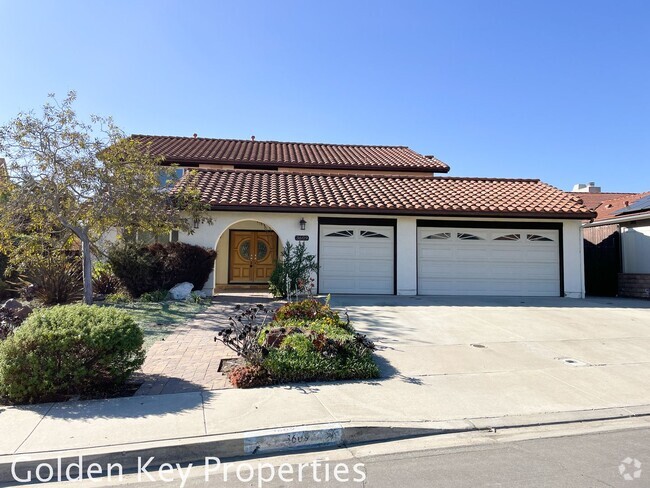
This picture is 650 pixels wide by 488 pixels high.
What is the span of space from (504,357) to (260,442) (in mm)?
4685

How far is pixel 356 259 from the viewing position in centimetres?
1489

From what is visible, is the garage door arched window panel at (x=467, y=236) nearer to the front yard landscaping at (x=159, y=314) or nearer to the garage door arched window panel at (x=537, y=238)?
the garage door arched window panel at (x=537, y=238)

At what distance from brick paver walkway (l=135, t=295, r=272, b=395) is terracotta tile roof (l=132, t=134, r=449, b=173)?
11.6m

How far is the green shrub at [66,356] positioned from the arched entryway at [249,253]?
40.5 feet

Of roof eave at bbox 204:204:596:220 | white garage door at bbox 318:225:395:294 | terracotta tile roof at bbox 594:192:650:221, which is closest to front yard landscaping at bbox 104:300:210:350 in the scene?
roof eave at bbox 204:204:596:220

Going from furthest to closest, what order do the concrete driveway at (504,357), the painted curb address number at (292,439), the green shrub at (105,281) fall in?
the green shrub at (105,281)
the concrete driveway at (504,357)
the painted curb address number at (292,439)

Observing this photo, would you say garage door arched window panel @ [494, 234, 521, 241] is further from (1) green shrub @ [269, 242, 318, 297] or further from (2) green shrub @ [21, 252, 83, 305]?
(2) green shrub @ [21, 252, 83, 305]

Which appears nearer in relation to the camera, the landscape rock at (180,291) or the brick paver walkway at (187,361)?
the brick paver walkway at (187,361)

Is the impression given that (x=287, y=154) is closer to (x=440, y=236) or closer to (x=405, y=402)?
(x=440, y=236)

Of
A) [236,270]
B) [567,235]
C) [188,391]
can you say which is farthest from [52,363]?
[567,235]

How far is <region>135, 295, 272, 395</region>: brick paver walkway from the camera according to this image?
5695mm

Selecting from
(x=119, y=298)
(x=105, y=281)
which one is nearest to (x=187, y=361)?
(x=119, y=298)

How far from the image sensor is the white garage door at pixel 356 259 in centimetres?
1480

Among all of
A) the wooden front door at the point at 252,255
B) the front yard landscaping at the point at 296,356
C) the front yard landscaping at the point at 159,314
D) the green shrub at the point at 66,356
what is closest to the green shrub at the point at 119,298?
the front yard landscaping at the point at 159,314
